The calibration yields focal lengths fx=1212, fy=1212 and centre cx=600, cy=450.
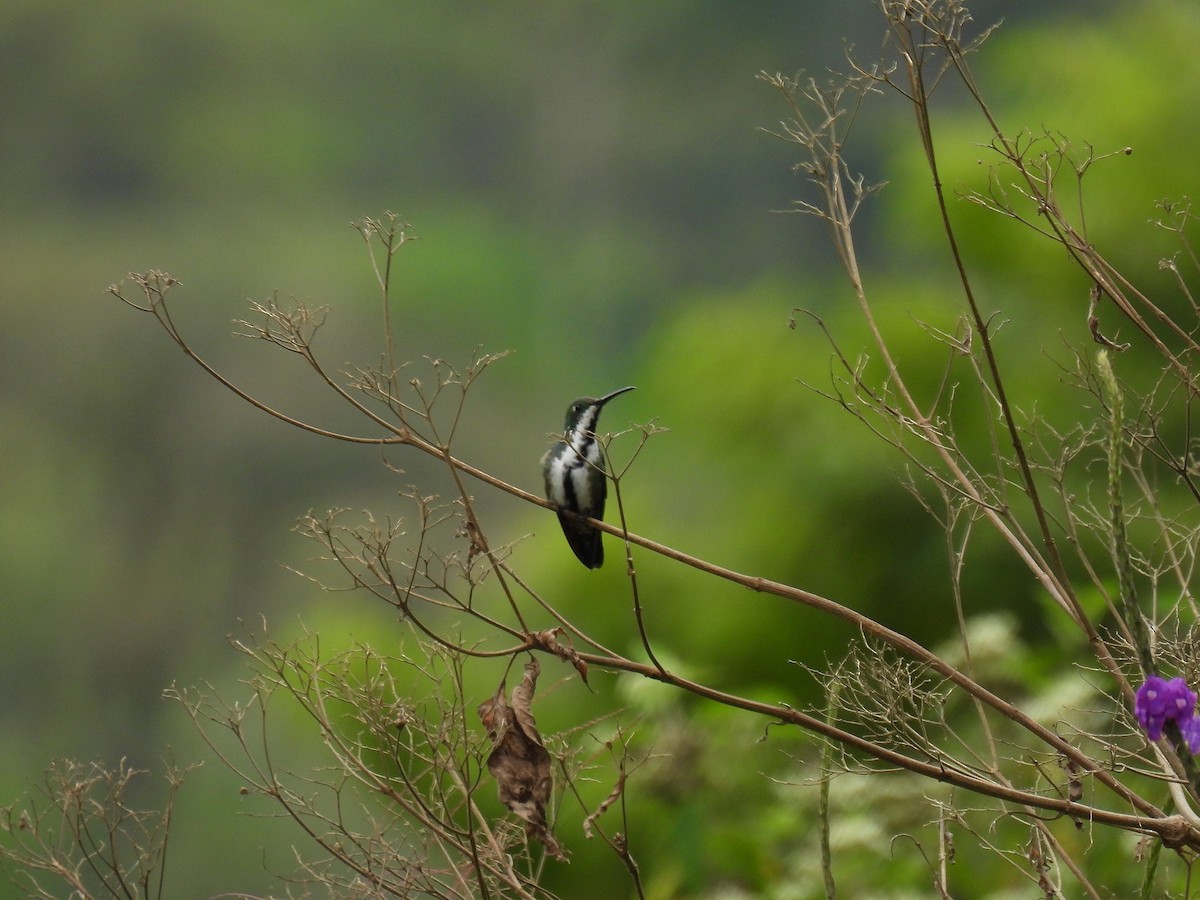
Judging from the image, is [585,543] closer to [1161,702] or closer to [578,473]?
[578,473]

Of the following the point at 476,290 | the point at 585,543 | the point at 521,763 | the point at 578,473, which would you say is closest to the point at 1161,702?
the point at 521,763

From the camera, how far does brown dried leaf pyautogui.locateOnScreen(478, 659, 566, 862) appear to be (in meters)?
1.27

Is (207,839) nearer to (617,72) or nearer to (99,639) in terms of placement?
(99,639)

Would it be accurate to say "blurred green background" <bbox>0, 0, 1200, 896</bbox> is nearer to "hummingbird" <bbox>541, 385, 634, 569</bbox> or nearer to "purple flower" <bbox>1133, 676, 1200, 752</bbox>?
"hummingbird" <bbox>541, 385, 634, 569</bbox>

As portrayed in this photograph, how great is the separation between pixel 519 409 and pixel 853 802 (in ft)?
9.68

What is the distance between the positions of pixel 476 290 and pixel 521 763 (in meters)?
5.08

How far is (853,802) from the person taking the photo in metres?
2.85

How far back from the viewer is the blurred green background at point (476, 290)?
189 inches

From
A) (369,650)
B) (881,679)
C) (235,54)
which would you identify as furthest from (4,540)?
(881,679)

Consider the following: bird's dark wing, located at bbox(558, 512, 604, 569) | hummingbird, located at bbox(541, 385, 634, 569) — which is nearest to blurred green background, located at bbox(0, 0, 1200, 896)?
bird's dark wing, located at bbox(558, 512, 604, 569)

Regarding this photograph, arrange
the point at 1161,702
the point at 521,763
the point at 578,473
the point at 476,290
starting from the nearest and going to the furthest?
1. the point at 1161,702
2. the point at 521,763
3. the point at 578,473
4. the point at 476,290

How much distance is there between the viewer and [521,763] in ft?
4.22

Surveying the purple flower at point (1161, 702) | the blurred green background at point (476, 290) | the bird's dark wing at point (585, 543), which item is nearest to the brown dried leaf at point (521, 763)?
the purple flower at point (1161, 702)

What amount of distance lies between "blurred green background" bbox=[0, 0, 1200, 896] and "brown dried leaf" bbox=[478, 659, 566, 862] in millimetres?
2348
